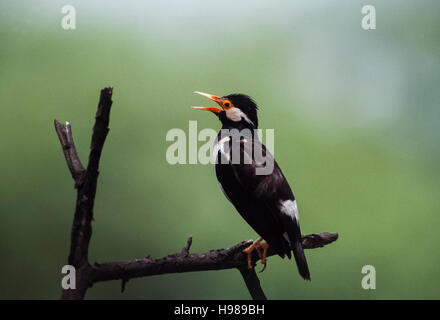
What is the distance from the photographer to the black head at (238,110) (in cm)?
277

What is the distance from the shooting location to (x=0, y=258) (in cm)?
364

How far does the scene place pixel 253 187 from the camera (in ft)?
8.00

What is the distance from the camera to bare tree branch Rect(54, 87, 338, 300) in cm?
173

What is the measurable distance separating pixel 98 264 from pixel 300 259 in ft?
3.43

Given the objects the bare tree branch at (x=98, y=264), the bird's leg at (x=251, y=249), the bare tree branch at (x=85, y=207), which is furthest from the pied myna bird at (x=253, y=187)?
the bare tree branch at (x=85, y=207)

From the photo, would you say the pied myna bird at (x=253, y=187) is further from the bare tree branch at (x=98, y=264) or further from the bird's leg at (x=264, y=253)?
the bare tree branch at (x=98, y=264)

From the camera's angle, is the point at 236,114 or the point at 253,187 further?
the point at 236,114

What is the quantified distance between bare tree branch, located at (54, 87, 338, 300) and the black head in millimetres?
804

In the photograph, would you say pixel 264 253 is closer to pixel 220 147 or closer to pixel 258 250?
pixel 258 250

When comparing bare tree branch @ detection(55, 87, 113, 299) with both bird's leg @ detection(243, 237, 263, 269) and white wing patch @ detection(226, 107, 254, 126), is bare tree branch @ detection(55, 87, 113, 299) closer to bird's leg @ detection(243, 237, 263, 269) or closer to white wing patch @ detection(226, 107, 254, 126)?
bird's leg @ detection(243, 237, 263, 269)

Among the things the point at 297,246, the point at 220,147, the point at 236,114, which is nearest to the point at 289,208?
the point at 297,246
